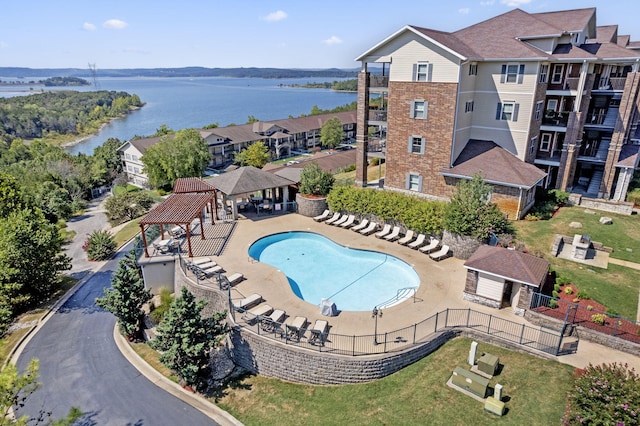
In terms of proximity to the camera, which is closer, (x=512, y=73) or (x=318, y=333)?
(x=318, y=333)

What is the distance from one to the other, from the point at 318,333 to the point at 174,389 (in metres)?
7.22

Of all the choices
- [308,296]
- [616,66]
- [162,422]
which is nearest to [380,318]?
[308,296]

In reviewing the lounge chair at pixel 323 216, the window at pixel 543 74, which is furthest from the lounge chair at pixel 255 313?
the window at pixel 543 74

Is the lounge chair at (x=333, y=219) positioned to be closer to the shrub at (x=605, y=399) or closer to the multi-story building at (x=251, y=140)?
the shrub at (x=605, y=399)

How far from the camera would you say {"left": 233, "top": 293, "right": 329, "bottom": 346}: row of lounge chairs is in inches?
667

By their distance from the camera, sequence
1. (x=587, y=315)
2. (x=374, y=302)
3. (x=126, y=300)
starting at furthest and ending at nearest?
(x=126, y=300) → (x=374, y=302) → (x=587, y=315)

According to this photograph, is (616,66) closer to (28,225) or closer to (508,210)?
(508,210)

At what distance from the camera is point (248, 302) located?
19078 millimetres

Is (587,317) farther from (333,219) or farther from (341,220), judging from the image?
(333,219)

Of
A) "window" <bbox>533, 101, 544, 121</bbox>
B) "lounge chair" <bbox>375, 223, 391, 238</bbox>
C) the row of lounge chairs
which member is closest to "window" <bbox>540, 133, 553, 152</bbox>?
"window" <bbox>533, 101, 544, 121</bbox>

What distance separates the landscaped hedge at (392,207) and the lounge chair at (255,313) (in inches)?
492

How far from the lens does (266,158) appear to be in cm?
6838

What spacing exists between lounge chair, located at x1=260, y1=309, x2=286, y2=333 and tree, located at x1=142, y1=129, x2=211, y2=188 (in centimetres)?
4169

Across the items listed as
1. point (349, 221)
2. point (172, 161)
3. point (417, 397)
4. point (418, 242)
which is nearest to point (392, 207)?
point (418, 242)
